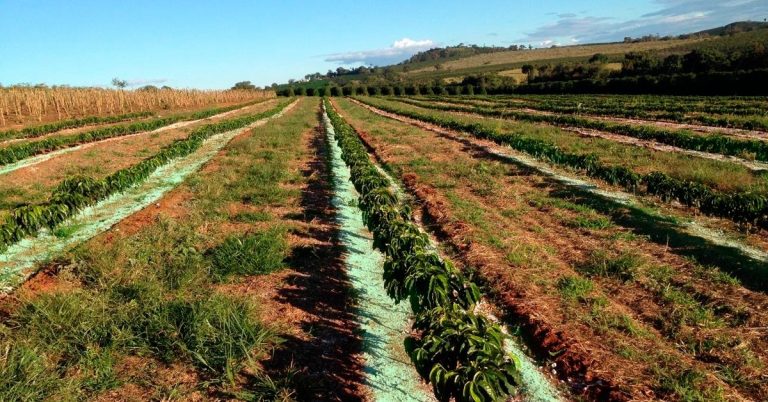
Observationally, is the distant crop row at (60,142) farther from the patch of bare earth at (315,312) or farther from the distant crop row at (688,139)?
A: the distant crop row at (688,139)

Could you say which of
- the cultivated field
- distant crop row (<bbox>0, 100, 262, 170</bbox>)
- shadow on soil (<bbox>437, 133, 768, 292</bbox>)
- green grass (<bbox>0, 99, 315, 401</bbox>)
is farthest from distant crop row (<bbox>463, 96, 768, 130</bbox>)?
distant crop row (<bbox>0, 100, 262, 170</bbox>)

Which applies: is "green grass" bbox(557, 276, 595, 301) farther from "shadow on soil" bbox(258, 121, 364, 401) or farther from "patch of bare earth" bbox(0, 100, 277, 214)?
"patch of bare earth" bbox(0, 100, 277, 214)

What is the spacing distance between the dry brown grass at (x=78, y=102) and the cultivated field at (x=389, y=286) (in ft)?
90.1

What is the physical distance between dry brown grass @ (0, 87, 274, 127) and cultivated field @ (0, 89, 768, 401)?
90.1 ft

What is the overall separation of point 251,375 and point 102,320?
207cm

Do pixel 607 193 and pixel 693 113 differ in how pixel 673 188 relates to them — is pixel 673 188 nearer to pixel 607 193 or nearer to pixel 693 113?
pixel 607 193

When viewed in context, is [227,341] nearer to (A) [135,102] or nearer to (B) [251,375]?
(B) [251,375]

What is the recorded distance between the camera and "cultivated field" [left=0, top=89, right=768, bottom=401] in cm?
463

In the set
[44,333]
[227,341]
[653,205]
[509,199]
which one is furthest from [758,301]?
[44,333]

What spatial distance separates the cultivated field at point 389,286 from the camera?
182 inches

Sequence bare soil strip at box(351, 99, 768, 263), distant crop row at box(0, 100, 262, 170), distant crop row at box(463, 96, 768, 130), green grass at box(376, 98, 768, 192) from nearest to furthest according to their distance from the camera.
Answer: bare soil strip at box(351, 99, 768, 263)
green grass at box(376, 98, 768, 192)
distant crop row at box(0, 100, 262, 170)
distant crop row at box(463, 96, 768, 130)

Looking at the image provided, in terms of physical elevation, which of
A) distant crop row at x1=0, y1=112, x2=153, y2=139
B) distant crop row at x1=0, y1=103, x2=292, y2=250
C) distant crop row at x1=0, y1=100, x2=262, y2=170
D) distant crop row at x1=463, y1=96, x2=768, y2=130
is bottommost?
distant crop row at x1=463, y1=96, x2=768, y2=130

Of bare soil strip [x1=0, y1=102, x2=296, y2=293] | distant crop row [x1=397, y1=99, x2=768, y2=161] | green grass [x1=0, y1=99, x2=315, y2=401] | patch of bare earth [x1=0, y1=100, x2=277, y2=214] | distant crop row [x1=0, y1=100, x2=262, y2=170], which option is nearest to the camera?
green grass [x1=0, y1=99, x2=315, y2=401]

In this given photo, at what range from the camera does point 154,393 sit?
4.55 m
